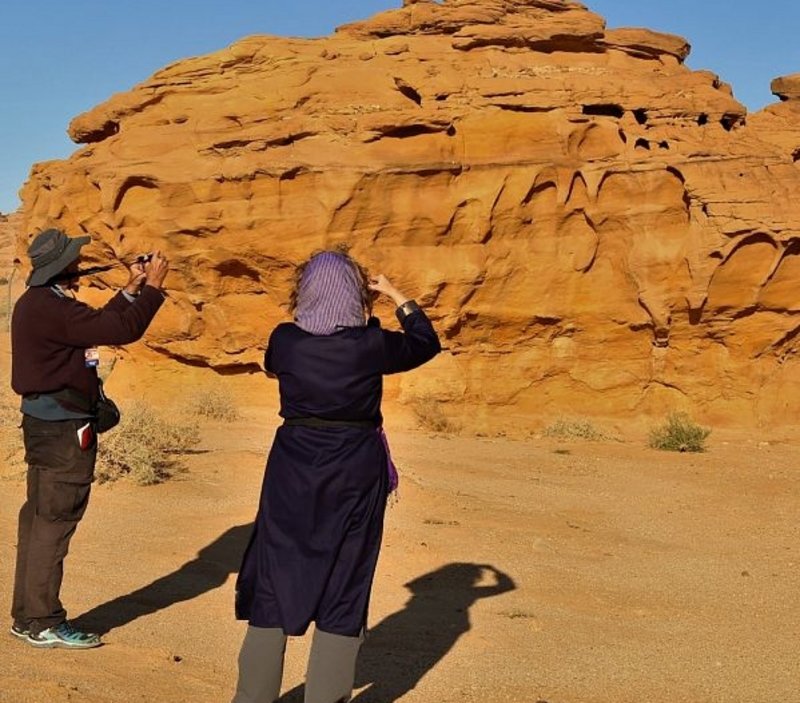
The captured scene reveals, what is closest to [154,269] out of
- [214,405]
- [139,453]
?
[139,453]

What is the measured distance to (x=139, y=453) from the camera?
984 centimetres

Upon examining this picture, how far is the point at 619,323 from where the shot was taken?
55.7 feet

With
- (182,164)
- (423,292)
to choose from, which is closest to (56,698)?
(423,292)

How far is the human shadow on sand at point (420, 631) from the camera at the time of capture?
484 cm

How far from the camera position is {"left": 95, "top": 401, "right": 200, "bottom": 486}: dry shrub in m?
9.77

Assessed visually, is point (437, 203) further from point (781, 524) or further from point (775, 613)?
point (775, 613)

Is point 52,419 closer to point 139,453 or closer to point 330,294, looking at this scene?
point 330,294

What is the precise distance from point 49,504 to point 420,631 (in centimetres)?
226

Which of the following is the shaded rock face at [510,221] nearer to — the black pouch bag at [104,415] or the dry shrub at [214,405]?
the dry shrub at [214,405]

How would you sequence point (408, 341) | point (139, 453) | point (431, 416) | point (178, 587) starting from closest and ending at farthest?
point (408, 341) < point (178, 587) < point (139, 453) < point (431, 416)

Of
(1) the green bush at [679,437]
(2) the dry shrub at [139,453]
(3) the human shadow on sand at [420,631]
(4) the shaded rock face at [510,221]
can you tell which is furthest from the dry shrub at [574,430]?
(3) the human shadow on sand at [420,631]

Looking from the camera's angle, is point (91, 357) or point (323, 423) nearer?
point (323, 423)

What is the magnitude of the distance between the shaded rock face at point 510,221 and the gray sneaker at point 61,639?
39.5 ft

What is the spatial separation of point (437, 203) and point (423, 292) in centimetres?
145
